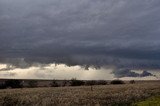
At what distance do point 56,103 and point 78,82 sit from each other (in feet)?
340

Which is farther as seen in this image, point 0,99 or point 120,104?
point 0,99

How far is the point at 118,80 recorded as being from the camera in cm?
17188

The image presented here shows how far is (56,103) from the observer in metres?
46.9

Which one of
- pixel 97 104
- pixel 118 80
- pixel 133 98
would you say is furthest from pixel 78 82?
pixel 97 104

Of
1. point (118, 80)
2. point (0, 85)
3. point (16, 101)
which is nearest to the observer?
point (16, 101)

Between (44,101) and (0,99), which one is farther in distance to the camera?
(0,99)

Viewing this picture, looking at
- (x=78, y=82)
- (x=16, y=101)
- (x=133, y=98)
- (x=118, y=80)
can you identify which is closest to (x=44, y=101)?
(x=16, y=101)

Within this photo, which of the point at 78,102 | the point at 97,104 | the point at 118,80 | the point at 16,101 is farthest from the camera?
the point at 118,80

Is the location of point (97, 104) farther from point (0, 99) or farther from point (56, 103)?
point (0, 99)

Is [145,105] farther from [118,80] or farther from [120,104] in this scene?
[118,80]

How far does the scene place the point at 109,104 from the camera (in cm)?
4644

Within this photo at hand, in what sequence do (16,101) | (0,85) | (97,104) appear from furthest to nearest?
(0,85) < (16,101) < (97,104)

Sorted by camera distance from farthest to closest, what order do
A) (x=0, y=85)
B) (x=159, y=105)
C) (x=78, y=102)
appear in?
(x=0, y=85)
(x=78, y=102)
(x=159, y=105)

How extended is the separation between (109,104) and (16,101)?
13307 mm
